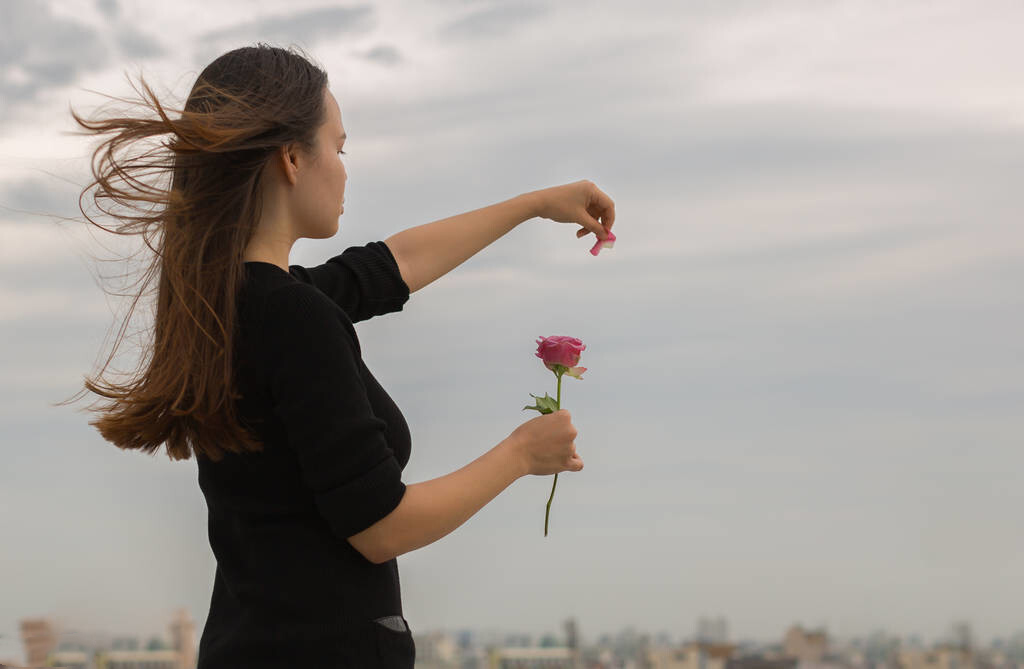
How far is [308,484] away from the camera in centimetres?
119

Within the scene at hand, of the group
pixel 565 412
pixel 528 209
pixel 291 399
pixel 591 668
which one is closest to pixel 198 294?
pixel 291 399

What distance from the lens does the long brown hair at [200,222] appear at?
121 cm

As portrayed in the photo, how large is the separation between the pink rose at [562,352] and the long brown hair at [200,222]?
477 mm

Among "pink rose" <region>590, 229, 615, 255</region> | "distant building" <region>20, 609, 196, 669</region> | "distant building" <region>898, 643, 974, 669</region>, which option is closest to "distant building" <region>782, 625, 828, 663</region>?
"distant building" <region>898, 643, 974, 669</region>

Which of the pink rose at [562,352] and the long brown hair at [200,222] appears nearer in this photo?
the long brown hair at [200,222]

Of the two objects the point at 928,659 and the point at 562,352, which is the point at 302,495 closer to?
the point at 562,352

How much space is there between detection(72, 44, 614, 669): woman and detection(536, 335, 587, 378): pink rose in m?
0.22

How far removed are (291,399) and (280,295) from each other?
130 millimetres

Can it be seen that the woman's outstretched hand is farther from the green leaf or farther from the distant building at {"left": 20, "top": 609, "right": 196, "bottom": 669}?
the distant building at {"left": 20, "top": 609, "right": 196, "bottom": 669}

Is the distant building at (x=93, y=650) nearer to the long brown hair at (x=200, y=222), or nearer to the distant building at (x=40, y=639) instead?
the distant building at (x=40, y=639)

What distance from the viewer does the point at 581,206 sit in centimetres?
178

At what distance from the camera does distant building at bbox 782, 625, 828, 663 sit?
676 cm

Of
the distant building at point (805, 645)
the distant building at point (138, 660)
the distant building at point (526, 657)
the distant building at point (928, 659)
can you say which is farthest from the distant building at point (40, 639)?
the distant building at point (928, 659)

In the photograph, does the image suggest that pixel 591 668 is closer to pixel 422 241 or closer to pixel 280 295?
pixel 422 241
